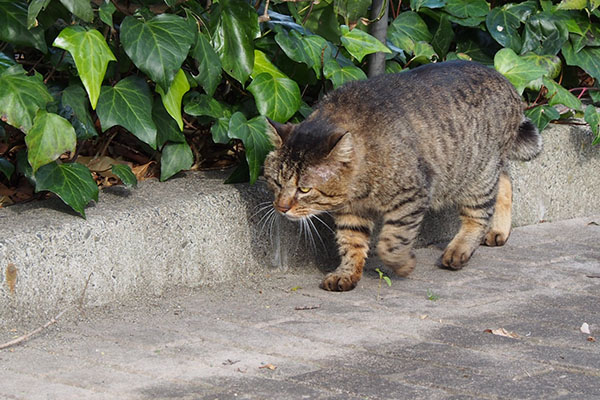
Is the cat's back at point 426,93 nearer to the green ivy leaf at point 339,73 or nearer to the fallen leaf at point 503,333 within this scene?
the green ivy leaf at point 339,73

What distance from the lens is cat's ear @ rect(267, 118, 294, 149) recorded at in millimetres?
4160

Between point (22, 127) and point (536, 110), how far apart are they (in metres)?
3.24

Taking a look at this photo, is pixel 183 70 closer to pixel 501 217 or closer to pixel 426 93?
pixel 426 93

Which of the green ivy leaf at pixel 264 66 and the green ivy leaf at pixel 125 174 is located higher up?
the green ivy leaf at pixel 264 66

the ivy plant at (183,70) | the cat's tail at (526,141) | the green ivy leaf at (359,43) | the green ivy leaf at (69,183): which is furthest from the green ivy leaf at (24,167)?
the cat's tail at (526,141)

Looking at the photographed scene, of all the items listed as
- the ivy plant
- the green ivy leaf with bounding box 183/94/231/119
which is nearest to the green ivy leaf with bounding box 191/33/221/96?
the ivy plant

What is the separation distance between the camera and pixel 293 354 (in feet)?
10.5

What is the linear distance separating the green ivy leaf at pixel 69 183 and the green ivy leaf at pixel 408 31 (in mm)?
2356

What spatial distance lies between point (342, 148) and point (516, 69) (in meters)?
1.87

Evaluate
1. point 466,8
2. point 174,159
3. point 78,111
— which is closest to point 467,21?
point 466,8

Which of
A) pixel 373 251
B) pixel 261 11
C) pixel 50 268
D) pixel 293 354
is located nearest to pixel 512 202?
pixel 373 251

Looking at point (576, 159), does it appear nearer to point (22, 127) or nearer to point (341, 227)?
point (341, 227)

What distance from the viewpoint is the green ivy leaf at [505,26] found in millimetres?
5703

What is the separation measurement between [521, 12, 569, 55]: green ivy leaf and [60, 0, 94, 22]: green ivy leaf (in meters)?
3.20
